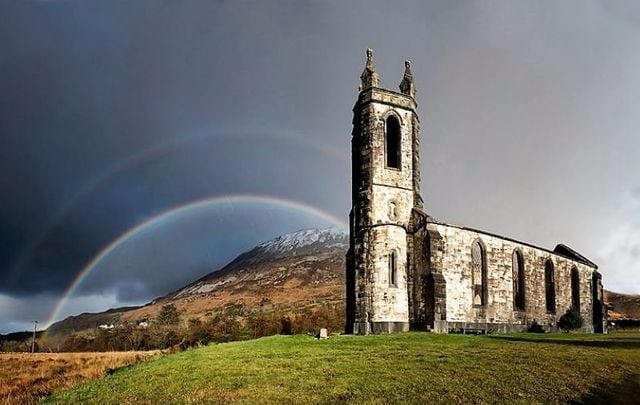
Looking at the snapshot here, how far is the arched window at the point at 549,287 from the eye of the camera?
4262cm

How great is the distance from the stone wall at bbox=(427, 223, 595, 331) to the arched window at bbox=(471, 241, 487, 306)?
264 millimetres

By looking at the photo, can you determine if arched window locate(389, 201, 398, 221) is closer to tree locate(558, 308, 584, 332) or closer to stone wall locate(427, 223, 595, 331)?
stone wall locate(427, 223, 595, 331)

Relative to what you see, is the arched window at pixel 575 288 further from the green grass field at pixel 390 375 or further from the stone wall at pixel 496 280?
the green grass field at pixel 390 375

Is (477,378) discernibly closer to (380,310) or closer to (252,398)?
(252,398)

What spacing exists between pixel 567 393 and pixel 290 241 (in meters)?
182

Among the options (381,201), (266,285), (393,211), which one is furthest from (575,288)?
(266,285)

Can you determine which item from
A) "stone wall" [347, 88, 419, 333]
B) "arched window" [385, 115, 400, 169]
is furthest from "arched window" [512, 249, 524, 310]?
"arched window" [385, 115, 400, 169]

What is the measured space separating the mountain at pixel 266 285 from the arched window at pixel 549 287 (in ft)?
177

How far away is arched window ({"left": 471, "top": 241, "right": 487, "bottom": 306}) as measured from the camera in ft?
123

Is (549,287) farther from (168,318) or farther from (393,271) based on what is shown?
(168,318)

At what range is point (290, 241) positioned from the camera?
196000mm

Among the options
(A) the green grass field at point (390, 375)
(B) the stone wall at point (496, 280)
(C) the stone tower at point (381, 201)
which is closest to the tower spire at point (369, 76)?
(C) the stone tower at point (381, 201)

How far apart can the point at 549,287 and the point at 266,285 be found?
319 ft

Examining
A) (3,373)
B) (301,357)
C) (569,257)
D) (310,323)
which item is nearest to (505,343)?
(301,357)
